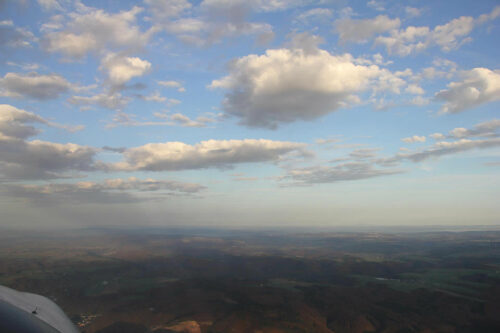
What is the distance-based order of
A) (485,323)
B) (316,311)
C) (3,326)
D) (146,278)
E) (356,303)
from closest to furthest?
(3,326) → (485,323) → (316,311) → (356,303) → (146,278)

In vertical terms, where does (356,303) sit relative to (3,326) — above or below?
below

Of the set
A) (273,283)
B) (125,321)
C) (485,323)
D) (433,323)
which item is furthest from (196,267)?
(485,323)

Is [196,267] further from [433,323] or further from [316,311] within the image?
[433,323]

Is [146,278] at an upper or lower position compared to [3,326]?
lower

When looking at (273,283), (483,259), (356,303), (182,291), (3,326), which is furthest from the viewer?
(483,259)

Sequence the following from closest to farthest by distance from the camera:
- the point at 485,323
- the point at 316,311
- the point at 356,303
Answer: the point at 485,323
the point at 316,311
the point at 356,303

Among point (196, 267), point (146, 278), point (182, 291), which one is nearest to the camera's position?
point (182, 291)

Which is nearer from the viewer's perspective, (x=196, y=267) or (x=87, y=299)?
(x=87, y=299)

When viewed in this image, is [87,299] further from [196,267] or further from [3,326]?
[3,326]

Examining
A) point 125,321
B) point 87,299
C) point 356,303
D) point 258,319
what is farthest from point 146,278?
point 356,303
